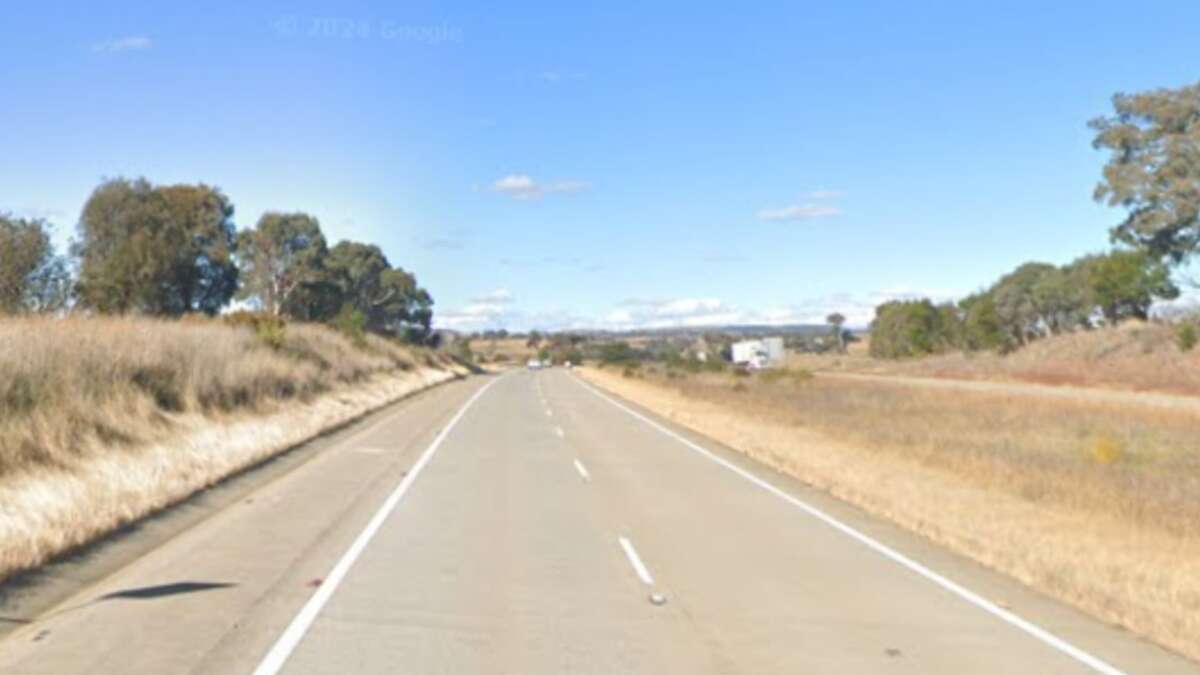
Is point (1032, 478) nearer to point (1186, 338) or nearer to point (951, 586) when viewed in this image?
point (951, 586)

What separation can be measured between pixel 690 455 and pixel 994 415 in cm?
2150

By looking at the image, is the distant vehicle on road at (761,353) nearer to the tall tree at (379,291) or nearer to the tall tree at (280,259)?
the tall tree at (379,291)

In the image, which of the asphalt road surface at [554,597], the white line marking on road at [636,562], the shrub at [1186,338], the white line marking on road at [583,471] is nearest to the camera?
the asphalt road surface at [554,597]

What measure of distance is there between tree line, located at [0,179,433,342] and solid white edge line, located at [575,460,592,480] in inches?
602

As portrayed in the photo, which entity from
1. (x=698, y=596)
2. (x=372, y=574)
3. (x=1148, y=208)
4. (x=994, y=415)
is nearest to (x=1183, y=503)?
(x=698, y=596)

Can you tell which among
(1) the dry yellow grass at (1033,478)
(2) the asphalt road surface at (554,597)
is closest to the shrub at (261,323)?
→ (1) the dry yellow grass at (1033,478)

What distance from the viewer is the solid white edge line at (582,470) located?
68.9 ft

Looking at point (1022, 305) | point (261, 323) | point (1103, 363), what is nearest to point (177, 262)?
point (261, 323)

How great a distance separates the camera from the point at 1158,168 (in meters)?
64.4

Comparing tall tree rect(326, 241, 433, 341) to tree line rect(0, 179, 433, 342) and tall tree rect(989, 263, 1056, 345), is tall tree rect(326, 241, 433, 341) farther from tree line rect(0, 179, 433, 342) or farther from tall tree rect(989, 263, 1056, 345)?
tall tree rect(989, 263, 1056, 345)

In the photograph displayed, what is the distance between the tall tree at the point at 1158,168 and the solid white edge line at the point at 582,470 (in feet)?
167

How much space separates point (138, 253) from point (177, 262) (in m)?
2.90

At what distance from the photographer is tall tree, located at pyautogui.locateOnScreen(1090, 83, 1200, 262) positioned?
6356cm

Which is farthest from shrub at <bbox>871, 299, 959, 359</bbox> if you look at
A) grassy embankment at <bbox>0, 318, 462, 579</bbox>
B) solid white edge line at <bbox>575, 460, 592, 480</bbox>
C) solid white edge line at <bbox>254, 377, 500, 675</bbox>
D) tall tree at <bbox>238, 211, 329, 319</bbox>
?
solid white edge line at <bbox>254, 377, 500, 675</bbox>
